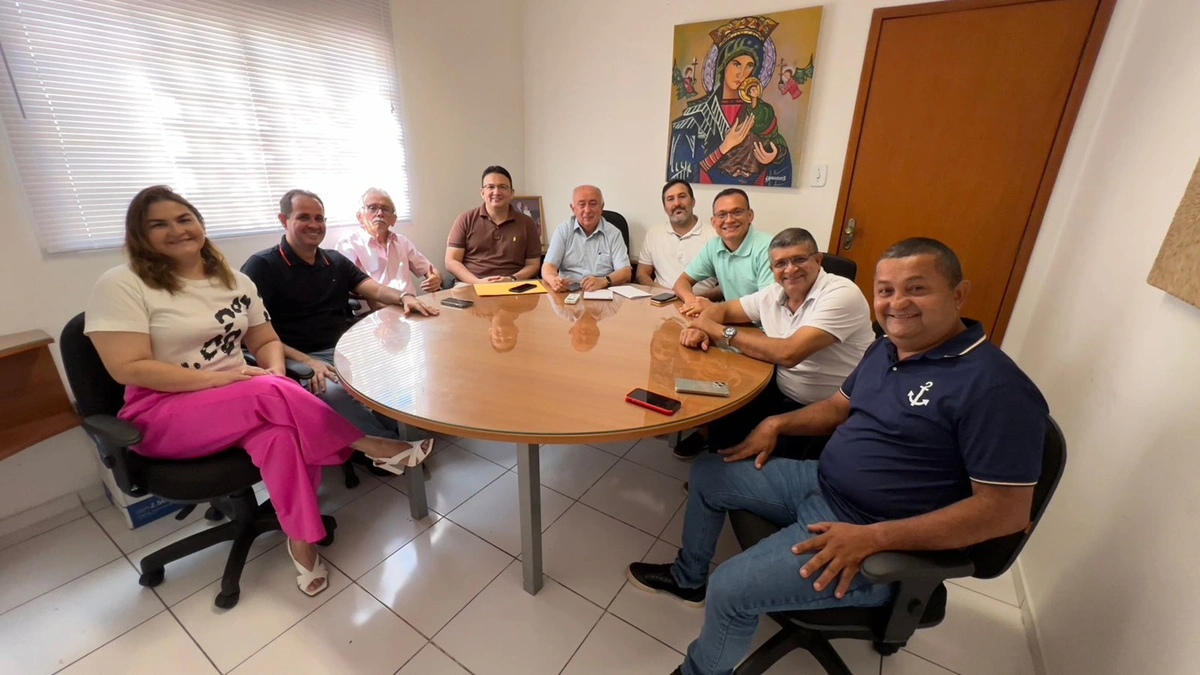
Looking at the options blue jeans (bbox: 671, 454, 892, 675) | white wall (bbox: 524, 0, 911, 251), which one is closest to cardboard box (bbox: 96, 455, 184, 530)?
blue jeans (bbox: 671, 454, 892, 675)

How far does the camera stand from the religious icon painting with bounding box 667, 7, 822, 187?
2643mm

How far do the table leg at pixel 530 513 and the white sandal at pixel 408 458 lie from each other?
46 centimetres

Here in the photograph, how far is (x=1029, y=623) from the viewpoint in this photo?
1.45 metres

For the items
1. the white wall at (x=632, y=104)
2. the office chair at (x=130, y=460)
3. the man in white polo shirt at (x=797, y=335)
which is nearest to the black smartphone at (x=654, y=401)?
the man in white polo shirt at (x=797, y=335)

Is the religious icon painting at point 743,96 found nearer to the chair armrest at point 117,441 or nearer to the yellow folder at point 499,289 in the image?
the yellow folder at point 499,289

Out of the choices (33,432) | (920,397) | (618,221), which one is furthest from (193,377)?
(618,221)

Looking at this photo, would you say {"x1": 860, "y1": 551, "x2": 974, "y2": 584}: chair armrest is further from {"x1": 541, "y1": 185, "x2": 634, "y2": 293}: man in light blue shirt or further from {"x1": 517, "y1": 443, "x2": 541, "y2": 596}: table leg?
{"x1": 541, "y1": 185, "x2": 634, "y2": 293}: man in light blue shirt

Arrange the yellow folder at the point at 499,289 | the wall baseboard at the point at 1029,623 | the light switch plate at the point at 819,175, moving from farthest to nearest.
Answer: the light switch plate at the point at 819,175 < the yellow folder at the point at 499,289 < the wall baseboard at the point at 1029,623

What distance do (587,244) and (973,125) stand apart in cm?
211

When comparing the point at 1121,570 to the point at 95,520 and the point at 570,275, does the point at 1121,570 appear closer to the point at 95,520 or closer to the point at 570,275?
the point at 570,275

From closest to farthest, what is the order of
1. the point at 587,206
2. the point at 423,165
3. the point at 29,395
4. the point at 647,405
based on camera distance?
the point at 647,405 → the point at 29,395 → the point at 587,206 → the point at 423,165

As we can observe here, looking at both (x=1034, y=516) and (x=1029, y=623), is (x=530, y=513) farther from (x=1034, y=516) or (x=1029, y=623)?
(x=1029, y=623)

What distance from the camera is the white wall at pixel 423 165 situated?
5.58 feet

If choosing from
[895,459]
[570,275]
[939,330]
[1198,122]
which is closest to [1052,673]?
[895,459]
